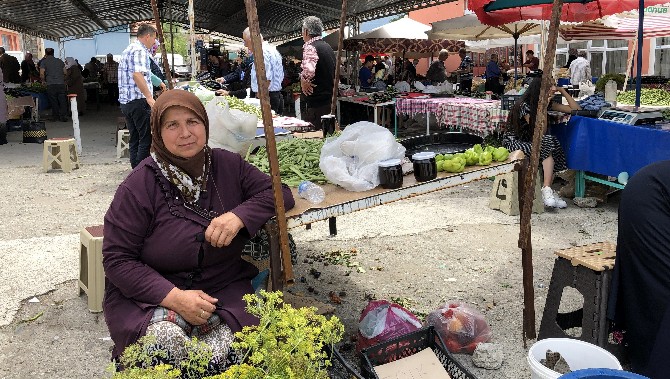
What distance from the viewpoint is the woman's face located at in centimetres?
262

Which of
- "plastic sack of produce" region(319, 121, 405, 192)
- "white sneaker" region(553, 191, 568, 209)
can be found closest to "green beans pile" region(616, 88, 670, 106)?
"white sneaker" region(553, 191, 568, 209)

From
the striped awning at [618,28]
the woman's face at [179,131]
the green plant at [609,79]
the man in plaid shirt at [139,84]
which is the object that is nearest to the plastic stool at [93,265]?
the woman's face at [179,131]

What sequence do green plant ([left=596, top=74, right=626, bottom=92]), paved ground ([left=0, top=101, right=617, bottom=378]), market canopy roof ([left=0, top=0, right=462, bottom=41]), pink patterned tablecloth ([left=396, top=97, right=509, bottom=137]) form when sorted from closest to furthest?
paved ground ([left=0, top=101, right=617, bottom=378]) → pink patterned tablecloth ([left=396, top=97, right=509, bottom=137]) → green plant ([left=596, top=74, right=626, bottom=92]) → market canopy roof ([left=0, top=0, right=462, bottom=41])

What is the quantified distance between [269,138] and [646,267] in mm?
1860

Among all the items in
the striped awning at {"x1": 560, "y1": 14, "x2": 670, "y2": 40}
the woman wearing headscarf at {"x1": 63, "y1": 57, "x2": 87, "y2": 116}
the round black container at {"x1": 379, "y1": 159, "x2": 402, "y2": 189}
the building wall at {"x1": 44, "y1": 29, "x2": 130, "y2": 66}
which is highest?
the building wall at {"x1": 44, "y1": 29, "x2": 130, "y2": 66}

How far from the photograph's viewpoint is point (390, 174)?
10.1 feet

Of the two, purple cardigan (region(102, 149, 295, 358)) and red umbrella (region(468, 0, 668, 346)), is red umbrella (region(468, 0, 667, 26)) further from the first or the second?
purple cardigan (region(102, 149, 295, 358))

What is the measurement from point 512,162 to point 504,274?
4.91 ft

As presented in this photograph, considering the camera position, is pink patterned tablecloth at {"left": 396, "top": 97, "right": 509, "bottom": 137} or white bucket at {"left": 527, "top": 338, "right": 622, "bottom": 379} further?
pink patterned tablecloth at {"left": 396, "top": 97, "right": 509, "bottom": 137}

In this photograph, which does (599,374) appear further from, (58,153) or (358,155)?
(58,153)

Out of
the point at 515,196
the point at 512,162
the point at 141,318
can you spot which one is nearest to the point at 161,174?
the point at 141,318

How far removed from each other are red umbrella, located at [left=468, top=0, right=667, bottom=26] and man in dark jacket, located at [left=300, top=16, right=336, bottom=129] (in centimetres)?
273

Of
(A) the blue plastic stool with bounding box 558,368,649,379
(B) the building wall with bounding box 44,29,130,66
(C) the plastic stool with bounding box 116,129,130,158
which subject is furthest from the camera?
(B) the building wall with bounding box 44,29,130,66

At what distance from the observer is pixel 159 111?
2615 mm
